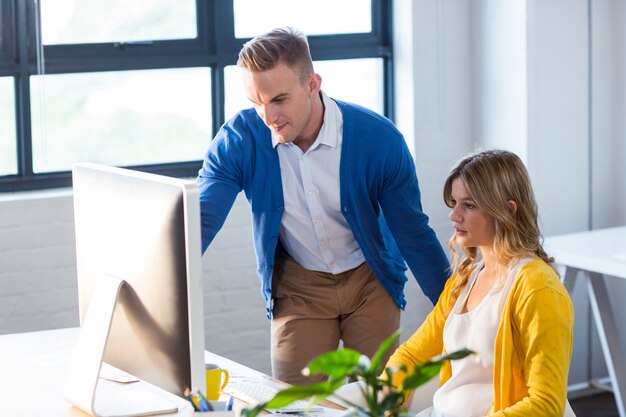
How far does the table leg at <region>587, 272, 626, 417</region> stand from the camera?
3547 mm

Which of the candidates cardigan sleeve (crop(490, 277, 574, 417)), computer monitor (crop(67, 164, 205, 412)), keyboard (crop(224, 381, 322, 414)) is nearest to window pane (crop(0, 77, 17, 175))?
computer monitor (crop(67, 164, 205, 412))

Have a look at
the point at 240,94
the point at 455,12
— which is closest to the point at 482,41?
the point at 455,12

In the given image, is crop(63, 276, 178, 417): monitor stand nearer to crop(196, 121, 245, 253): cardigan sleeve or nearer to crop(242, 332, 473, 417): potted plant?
crop(196, 121, 245, 253): cardigan sleeve

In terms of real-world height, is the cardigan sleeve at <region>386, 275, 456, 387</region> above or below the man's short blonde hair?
below

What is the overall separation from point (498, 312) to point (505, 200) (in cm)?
23

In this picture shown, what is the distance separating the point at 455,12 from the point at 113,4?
4.15 feet

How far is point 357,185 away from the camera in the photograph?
254 cm

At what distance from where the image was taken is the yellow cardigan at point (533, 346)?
204 centimetres

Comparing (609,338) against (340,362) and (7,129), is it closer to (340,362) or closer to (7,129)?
(7,129)

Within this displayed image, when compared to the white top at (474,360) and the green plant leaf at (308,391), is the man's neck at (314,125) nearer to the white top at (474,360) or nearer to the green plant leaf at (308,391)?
the white top at (474,360)

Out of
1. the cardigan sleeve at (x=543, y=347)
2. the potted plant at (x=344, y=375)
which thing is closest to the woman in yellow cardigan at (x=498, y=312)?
the cardigan sleeve at (x=543, y=347)

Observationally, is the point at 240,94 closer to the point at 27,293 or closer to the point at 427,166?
the point at 427,166

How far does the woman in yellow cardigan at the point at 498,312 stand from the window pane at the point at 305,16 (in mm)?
1801

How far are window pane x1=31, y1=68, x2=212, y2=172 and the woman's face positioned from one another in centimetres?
179
